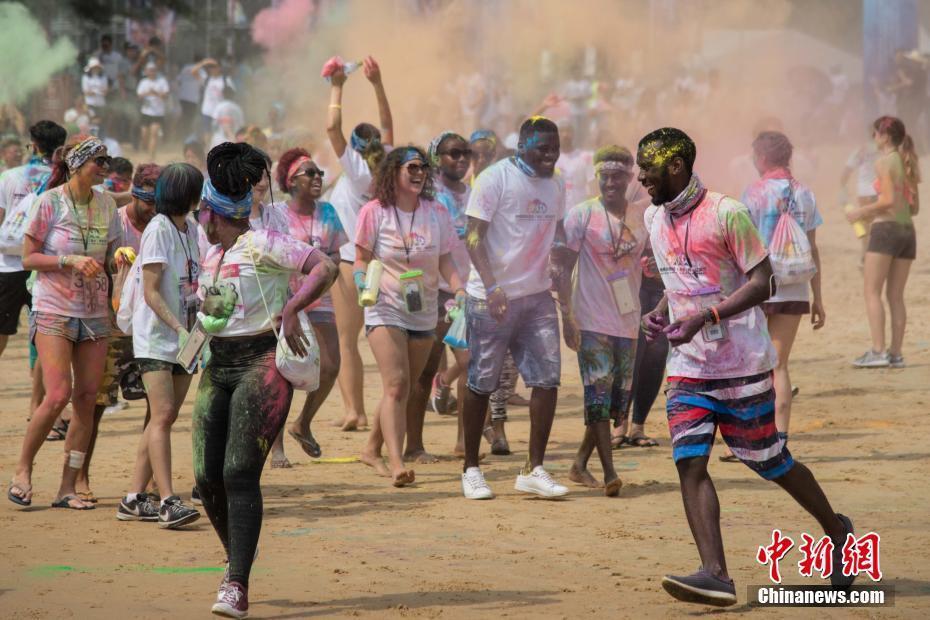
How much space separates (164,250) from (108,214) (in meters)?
0.88

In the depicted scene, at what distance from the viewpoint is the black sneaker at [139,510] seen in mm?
7961

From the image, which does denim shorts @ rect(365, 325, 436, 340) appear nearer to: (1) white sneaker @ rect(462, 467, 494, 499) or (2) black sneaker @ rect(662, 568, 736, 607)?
(1) white sneaker @ rect(462, 467, 494, 499)

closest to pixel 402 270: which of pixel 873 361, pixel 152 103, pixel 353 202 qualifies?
pixel 353 202

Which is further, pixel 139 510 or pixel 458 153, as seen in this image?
pixel 458 153

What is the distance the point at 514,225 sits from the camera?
8547 mm

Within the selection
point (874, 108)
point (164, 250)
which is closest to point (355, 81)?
point (874, 108)

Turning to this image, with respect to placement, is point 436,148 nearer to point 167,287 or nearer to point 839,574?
point 167,287

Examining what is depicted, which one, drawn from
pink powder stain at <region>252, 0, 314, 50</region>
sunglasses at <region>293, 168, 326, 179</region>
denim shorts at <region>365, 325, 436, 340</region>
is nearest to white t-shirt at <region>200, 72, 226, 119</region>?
pink powder stain at <region>252, 0, 314, 50</region>

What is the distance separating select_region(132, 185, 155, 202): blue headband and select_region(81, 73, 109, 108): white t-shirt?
19.9 metres

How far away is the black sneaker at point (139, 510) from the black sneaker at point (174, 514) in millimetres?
206

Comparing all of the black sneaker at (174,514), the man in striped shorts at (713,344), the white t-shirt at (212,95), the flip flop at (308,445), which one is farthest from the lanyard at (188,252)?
the white t-shirt at (212,95)

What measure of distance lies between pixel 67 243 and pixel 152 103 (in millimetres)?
19714

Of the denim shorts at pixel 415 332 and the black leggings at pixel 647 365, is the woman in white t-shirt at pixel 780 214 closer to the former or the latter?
the black leggings at pixel 647 365

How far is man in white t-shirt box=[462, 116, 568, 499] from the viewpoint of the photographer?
27.7 ft
